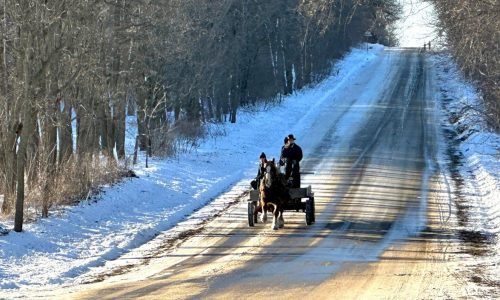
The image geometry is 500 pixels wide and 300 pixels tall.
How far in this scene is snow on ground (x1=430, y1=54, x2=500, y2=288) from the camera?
44.5 feet

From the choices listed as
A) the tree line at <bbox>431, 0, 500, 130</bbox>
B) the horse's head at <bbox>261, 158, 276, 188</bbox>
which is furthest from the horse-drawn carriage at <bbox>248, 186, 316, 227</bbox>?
the tree line at <bbox>431, 0, 500, 130</bbox>

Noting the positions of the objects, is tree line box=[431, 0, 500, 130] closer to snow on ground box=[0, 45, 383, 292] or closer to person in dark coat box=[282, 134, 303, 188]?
person in dark coat box=[282, 134, 303, 188]

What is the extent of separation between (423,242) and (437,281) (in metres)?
3.80

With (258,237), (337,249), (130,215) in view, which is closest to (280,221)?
(258,237)

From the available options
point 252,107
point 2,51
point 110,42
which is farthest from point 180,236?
point 252,107

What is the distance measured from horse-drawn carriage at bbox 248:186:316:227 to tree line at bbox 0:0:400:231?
3.78 metres

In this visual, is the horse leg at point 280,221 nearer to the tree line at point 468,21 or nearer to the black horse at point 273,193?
the black horse at point 273,193

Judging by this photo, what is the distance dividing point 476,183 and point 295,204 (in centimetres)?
870

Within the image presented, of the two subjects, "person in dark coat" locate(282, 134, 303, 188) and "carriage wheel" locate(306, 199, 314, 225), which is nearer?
"carriage wheel" locate(306, 199, 314, 225)

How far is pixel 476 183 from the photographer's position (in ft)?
77.6

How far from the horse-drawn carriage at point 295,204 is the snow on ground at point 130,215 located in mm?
1520

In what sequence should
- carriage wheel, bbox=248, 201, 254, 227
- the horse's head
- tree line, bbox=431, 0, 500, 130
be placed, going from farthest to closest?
carriage wheel, bbox=248, 201, 254, 227 → the horse's head → tree line, bbox=431, 0, 500, 130

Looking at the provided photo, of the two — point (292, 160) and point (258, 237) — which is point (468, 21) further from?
point (292, 160)

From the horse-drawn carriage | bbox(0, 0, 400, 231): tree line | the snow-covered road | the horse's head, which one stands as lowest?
the snow-covered road
